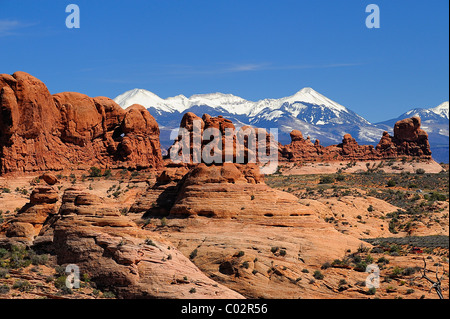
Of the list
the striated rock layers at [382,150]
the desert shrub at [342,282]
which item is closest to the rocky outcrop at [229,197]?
the desert shrub at [342,282]

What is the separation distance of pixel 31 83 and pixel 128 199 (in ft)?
51.9

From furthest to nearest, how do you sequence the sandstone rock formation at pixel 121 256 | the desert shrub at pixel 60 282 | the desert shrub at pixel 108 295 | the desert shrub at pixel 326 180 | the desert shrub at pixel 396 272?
1. the desert shrub at pixel 326 180
2. the desert shrub at pixel 396 272
3. the sandstone rock formation at pixel 121 256
4. the desert shrub at pixel 108 295
5. the desert shrub at pixel 60 282

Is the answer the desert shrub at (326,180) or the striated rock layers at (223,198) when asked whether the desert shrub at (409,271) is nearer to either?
the striated rock layers at (223,198)

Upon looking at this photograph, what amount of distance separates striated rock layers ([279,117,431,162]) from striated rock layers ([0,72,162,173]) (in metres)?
53.7

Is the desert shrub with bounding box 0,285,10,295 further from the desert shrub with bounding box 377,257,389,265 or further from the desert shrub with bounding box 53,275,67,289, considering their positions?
the desert shrub with bounding box 377,257,389,265

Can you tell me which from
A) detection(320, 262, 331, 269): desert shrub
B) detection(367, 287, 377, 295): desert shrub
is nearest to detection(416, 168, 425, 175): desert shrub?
detection(320, 262, 331, 269): desert shrub

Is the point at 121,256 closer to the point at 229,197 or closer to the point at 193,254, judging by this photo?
the point at 193,254

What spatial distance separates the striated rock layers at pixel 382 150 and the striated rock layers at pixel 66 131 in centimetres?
5369

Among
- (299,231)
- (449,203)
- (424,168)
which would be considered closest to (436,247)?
(299,231)

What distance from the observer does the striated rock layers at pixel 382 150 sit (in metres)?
127

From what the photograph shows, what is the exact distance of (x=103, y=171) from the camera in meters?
A: 71.2

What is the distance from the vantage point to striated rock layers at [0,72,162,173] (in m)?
63.5

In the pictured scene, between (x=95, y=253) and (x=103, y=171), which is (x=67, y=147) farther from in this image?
(x=95, y=253)
